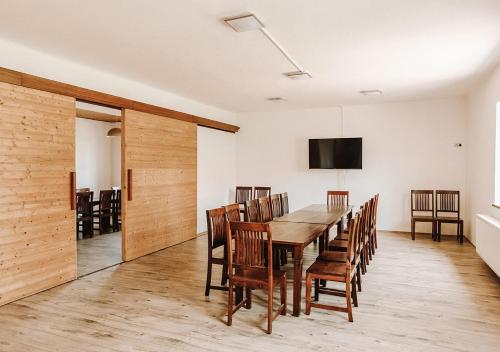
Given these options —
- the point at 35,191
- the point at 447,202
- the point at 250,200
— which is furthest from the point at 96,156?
the point at 447,202

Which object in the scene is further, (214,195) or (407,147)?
(214,195)

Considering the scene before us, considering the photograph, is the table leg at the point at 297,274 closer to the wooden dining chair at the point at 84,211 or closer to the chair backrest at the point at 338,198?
the chair backrest at the point at 338,198

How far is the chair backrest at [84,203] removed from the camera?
6.84 metres

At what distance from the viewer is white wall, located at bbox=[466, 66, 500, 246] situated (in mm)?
4961

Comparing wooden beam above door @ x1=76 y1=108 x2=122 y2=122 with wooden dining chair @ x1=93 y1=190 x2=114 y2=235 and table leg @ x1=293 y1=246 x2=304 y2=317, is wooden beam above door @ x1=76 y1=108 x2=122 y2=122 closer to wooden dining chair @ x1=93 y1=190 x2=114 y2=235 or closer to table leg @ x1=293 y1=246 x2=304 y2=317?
wooden dining chair @ x1=93 y1=190 x2=114 y2=235

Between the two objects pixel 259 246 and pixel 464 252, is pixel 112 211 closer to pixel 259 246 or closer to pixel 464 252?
pixel 259 246

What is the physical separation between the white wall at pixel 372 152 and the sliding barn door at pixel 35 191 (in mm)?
Answer: 4879

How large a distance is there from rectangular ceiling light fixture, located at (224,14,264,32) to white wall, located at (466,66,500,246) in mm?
3446

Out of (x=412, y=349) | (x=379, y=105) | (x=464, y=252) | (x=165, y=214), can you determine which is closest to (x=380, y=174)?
(x=379, y=105)

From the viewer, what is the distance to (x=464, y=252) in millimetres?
5676

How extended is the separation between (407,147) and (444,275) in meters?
3.50

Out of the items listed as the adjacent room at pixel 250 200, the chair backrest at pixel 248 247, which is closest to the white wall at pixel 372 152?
the adjacent room at pixel 250 200

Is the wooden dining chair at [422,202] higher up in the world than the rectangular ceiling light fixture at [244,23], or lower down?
lower down

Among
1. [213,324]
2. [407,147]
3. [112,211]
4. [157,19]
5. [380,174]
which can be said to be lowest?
[213,324]
